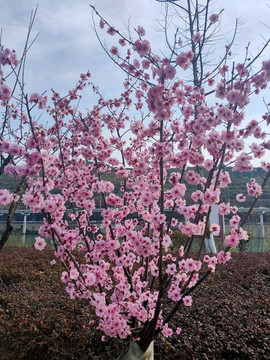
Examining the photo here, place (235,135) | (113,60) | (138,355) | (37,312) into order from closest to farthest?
(235,135)
(138,355)
(113,60)
(37,312)

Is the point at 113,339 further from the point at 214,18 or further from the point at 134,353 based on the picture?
the point at 214,18

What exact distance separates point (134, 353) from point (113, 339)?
620 mm

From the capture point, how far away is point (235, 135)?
2818 mm

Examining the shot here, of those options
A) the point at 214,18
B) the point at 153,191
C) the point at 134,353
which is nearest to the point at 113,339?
the point at 134,353

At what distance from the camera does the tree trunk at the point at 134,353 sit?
3.06 metres

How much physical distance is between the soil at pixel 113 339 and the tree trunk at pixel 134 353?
0.99 feet

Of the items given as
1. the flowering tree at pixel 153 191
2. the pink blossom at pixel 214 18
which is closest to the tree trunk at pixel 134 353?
the flowering tree at pixel 153 191

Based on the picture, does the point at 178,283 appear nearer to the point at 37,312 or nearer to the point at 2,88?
the point at 37,312

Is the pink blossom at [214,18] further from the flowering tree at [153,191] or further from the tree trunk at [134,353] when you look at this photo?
the tree trunk at [134,353]

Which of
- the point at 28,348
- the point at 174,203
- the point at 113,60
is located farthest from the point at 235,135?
the point at 28,348

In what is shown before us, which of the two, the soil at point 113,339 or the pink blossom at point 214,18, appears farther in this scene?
the pink blossom at point 214,18

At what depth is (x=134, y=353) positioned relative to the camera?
307cm

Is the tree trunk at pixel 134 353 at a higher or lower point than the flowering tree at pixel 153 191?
lower

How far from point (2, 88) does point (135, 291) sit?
110 inches
